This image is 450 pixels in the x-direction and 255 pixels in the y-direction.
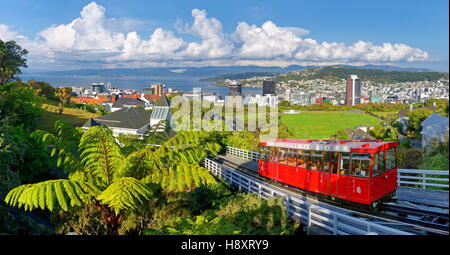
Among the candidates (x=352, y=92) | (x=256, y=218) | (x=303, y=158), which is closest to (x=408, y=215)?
(x=303, y=158)

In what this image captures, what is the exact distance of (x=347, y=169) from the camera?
9.62 m

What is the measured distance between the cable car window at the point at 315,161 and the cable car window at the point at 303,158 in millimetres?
174

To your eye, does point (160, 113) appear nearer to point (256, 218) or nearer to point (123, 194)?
point (256, 218)

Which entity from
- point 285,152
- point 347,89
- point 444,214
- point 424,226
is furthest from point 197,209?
point 347,89

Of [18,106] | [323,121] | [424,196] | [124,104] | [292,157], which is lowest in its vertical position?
[323,121]

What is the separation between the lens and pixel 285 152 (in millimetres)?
12742

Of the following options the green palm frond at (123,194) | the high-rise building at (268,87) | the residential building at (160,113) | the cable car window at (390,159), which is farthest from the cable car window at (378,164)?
the high-rise building at (268,87)

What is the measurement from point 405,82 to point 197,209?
1800 inches

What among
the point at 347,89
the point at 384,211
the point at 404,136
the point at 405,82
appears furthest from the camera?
the point at 347,89

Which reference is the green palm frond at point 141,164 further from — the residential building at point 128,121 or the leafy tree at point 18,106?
the residential building at point 128,121

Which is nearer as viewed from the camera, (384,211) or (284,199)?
(284,199)

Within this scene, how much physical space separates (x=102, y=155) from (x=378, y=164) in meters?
7.54
